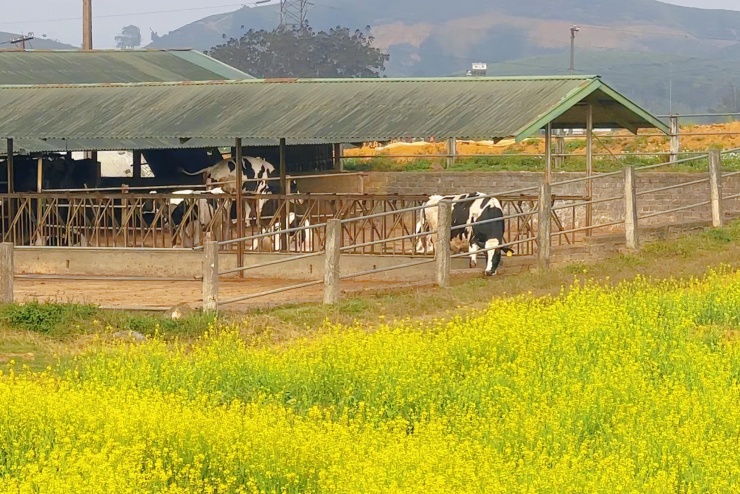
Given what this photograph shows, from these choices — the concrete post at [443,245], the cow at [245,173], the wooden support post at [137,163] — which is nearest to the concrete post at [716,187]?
the concrete post at [443,245]

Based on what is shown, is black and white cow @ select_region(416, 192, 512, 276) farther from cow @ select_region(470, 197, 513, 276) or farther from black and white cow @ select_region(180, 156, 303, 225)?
black and white cow @ select_region(180, 156, 303, 225)

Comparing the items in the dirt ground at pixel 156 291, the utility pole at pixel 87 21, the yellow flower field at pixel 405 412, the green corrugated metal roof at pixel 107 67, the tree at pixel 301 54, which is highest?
the tree at pixel 301 54

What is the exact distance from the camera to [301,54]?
114 m

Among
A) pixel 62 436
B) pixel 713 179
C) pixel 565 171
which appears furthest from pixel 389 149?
pixel 62 436

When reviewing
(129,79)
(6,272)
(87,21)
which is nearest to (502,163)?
(129,79)

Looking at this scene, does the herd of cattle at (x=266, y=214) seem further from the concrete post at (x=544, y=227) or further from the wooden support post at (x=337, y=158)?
the wooden support post at (x=337, y=158)

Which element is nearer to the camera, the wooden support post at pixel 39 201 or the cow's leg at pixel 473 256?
the cow's leg at pixel 473 256

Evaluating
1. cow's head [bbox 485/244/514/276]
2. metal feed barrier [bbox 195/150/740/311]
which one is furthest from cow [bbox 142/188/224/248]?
cow's head [bbox 485/244/514/276]

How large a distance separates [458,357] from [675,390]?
2611 millimetres

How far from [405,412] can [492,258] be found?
971cm

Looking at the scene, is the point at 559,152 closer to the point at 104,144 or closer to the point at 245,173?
the point at 245,173

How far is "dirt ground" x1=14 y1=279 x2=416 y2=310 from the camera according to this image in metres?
18.4

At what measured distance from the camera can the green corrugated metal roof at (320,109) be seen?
20812 mm

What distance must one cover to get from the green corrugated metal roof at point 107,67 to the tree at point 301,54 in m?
72.0
